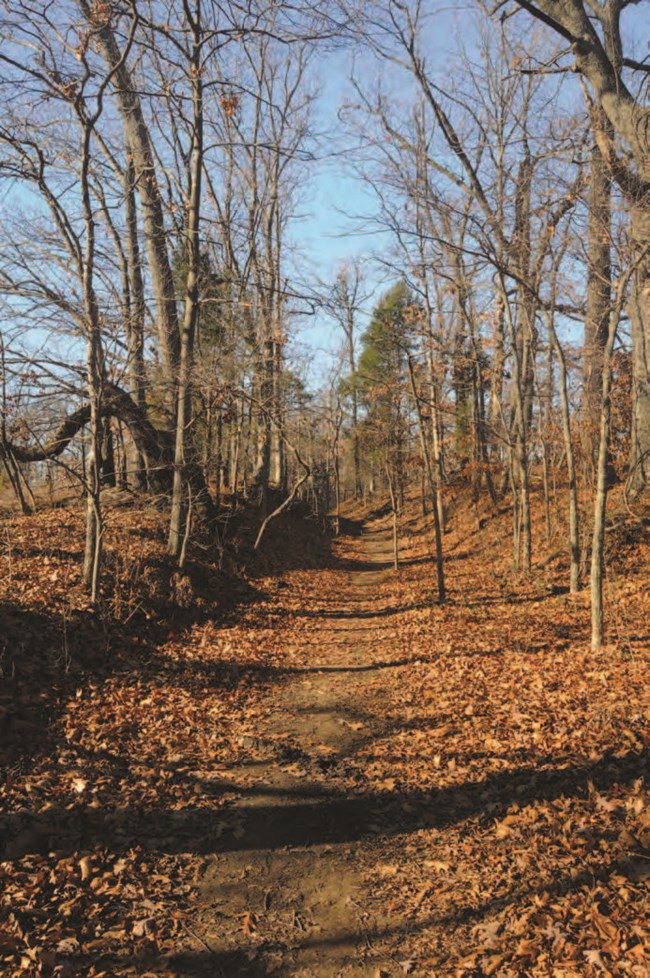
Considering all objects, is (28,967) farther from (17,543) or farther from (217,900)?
(17,543)

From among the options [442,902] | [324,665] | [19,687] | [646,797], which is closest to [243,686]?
[324,665]

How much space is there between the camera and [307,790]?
5.01m

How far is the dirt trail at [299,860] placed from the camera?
3311 mm

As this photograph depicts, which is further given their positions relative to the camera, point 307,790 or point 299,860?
point 307,790

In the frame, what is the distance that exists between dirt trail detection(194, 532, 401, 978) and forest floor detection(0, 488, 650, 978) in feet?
0.06

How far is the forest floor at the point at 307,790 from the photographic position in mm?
3311

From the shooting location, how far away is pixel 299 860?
4.11 metres

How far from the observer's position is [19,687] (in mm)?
5969

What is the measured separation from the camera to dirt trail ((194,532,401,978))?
3.31 metres

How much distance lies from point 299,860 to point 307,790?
899mm

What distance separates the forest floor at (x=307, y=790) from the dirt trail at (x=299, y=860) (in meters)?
0.02

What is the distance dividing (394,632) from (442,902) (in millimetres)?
6694

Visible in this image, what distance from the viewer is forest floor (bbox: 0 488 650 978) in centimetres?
331

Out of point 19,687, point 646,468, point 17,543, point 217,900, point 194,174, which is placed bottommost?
point 217,900
